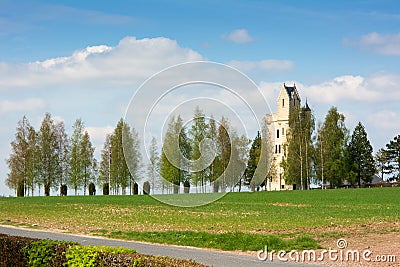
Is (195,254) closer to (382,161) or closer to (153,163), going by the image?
(153,163)

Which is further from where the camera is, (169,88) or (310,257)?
(169,88)

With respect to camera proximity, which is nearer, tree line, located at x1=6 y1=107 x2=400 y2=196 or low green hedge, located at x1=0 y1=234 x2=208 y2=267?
low green hedge, located at x1=0 y1=234 x2=208 y2=267

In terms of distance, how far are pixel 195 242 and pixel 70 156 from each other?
76.1 metres

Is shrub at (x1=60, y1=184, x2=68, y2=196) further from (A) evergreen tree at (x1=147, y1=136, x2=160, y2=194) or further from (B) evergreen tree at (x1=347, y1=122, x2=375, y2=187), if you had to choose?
(A) evergreen tree at (x1=147, y1=136, x2=160, y2=194)

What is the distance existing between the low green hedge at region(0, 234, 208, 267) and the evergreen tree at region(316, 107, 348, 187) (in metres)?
85.5

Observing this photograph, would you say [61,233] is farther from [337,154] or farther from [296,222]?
[337,154]

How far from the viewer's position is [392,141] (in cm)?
12912

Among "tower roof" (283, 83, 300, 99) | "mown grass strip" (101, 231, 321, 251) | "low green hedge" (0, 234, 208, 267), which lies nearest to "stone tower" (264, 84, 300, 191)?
"tower roof" (283, 83, 300, 99)

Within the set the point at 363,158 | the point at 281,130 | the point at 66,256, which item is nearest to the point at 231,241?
the point at 66,256

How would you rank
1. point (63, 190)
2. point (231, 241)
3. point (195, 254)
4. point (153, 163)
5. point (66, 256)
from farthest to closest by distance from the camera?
point (63, 190) → point (153, 163) → point (231, 241) → point (195, 254) → point (66, 256)

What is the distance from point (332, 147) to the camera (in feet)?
324

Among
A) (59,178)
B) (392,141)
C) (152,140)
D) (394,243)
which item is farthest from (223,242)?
(392,141)

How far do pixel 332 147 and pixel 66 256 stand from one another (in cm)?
8931

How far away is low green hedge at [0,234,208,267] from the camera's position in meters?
11.0
